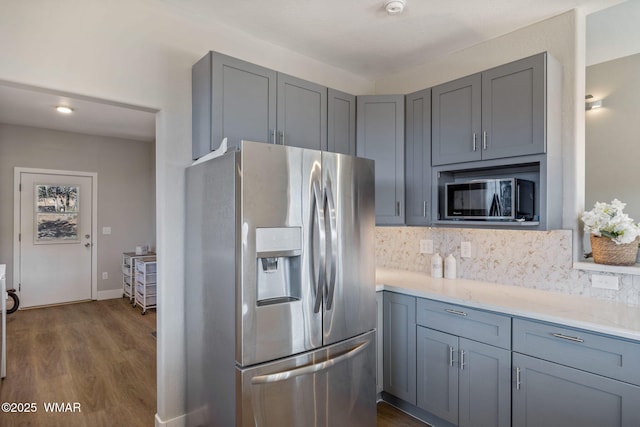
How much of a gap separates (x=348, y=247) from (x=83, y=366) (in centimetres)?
296

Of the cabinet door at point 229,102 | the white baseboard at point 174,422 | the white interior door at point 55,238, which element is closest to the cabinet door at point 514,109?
the cabinet door at point 229,102

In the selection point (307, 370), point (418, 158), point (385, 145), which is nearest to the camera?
point (307, 370)

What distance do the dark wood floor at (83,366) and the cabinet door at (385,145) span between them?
234cm

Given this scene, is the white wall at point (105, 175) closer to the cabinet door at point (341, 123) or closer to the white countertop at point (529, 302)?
the cabinet door at point (341, 123)

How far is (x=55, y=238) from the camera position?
5559 millimetres

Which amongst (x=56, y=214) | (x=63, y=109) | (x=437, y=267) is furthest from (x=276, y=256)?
(x=56, y=214)

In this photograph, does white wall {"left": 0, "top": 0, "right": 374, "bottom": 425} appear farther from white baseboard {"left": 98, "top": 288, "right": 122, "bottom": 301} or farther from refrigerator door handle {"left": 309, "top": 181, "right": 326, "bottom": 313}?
white baseboard {"left": 98, "top": 288, "right": 122, "bottom": 301}

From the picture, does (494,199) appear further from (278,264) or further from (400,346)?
(278,264)

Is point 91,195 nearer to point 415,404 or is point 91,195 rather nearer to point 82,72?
point 82,72

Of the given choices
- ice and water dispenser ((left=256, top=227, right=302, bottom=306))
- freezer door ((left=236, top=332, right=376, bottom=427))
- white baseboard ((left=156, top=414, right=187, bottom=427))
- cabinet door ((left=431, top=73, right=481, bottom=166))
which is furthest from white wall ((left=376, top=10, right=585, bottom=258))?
white baseboard ((left=156, top=414, right=187, bottom=427))

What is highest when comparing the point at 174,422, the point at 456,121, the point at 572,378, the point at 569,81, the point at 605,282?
the point at 569,81

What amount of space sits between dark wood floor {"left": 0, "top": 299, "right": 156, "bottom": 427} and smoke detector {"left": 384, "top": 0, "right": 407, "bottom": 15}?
3.19 metres

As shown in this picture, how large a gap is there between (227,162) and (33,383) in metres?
2.81

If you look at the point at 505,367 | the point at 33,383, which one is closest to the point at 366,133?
the point at 505,367
